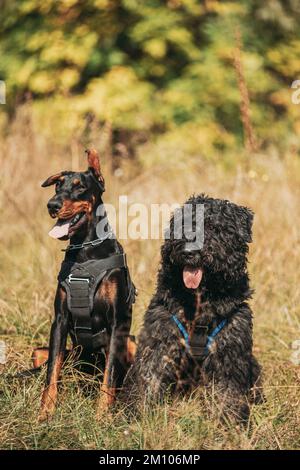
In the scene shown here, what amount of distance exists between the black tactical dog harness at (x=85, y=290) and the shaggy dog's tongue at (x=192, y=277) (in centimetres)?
44

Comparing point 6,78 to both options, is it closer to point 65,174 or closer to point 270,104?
point 270,104

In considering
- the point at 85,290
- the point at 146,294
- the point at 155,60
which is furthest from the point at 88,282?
the point at 155,60

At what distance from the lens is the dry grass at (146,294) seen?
12.4 feet

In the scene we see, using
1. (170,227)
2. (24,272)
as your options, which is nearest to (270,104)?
(24,272)

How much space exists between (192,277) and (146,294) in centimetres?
138

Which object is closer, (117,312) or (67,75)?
(117,312)

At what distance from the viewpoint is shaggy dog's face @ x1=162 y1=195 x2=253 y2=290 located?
4.07 metres

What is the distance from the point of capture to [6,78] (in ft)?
35.2

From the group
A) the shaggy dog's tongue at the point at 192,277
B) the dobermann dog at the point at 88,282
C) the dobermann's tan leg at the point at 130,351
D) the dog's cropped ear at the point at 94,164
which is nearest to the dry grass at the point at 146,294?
the dobermann dog at the point at 88,282

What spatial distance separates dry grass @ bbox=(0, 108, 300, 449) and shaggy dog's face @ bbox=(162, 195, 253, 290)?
0.69m

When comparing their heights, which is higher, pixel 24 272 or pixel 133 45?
pixel 133 45

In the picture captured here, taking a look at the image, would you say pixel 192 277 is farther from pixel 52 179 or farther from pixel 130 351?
pixel 52 179

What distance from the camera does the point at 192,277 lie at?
4.06m
